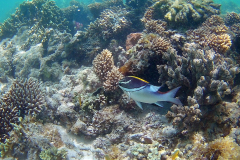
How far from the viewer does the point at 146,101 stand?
2582 mm

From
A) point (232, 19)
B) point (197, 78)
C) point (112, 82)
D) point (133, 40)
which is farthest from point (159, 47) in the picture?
point (232, 19)

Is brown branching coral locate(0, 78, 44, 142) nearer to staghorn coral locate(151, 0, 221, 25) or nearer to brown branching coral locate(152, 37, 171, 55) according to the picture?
brown branching coral locate(152, 37, 171, 55)

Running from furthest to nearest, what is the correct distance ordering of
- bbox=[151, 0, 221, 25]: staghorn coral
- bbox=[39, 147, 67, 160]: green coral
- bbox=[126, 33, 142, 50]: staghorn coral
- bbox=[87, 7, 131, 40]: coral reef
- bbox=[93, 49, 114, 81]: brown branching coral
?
bbox=[87, 7, 131, 40]: coral reef, bbox=[126, 33, 142, 50]: staghorn coral, bbox=[151, 0, 221, 25]: staghorn coral, bbox=[93, 49, 114, 81]: brown branching coral, bbox=[39, 147, 67, 160]: green coral

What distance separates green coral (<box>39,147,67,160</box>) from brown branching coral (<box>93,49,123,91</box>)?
1.90m

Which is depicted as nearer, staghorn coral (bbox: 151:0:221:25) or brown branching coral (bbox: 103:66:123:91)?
brown branching coral (bbox: 103:66:123:91)

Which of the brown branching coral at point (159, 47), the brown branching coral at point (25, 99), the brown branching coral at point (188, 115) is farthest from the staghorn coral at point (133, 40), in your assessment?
the brown branching coral at point (25, 99)

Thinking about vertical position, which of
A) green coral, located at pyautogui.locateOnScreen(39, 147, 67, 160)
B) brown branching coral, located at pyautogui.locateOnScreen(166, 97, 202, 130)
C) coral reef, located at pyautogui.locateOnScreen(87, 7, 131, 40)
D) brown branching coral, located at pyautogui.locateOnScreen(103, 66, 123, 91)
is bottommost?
green coral, located at pyautogui.locateOnScreen(39, 147, 67, 160)

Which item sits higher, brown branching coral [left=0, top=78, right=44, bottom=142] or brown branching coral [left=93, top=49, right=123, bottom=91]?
brown branching coral [left=93, top=49, right=123, bottom=91]

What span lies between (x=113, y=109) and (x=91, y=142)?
1.10 metres

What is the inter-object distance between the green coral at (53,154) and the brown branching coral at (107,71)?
1898mm

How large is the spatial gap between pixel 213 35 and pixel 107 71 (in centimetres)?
362

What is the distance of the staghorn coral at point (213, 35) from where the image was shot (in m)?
4.45

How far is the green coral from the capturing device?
3.21 meters

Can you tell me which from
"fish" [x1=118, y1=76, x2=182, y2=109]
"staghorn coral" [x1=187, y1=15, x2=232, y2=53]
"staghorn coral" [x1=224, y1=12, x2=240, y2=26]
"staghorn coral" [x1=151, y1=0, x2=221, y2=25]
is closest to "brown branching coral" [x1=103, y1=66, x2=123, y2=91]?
"fish" [x1=118, y1=76, x2=182, y2=109]
